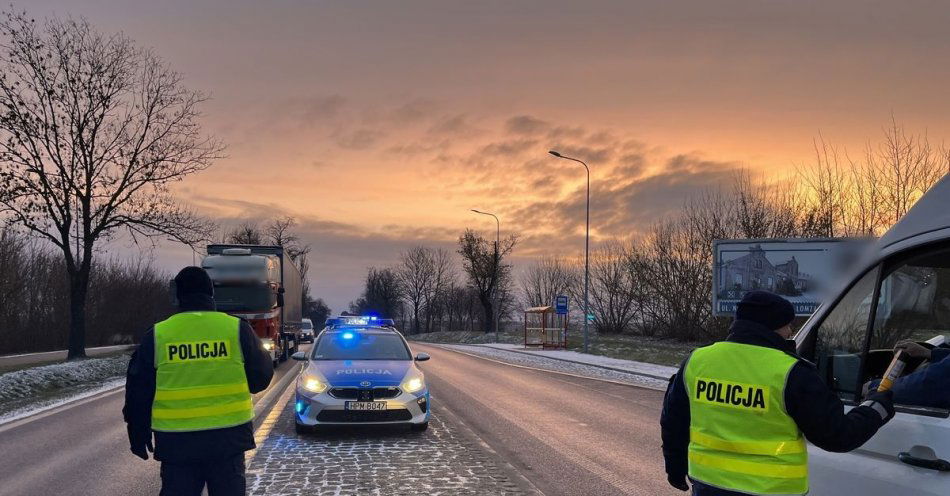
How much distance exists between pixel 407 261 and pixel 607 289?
5387 cm

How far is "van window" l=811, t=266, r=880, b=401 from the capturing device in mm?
3043

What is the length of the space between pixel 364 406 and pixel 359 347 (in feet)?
6.23

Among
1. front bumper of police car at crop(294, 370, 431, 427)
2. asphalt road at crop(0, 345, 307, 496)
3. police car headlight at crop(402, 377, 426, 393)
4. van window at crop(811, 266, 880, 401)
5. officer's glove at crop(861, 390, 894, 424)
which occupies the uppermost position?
van window at crop(811, 266, 880, 401)

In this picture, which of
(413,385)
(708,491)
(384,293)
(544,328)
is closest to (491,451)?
(413,385)

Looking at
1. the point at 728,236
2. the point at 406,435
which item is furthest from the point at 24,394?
the point at 728,236

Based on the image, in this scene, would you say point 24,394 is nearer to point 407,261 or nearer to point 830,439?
point 830,439

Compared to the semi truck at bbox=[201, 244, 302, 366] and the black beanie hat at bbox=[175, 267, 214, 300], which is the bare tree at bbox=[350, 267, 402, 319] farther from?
the black beanie hat at bbox=[175, 267, 214, 300]

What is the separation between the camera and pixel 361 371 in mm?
9812

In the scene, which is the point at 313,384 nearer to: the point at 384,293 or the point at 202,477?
the point at 202,477

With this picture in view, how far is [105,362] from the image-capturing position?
2433cm

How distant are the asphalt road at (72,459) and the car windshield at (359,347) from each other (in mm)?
3080

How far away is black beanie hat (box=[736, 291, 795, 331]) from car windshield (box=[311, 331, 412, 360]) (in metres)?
8.53

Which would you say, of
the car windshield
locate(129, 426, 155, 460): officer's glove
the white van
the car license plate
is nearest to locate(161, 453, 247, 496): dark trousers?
locate(129, 426, 155, 460): officer's glove

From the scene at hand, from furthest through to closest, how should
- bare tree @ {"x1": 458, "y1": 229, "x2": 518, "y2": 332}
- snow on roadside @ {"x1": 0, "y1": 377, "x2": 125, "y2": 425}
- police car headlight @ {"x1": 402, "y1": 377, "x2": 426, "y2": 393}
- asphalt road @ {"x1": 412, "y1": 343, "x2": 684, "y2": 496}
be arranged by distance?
1. bare tree @ {"x1": 458, "y1": 229, "x2": 518, "y2": 332}
2. snow on roadside @ {"x1": 0, "y1": 377, "x2": 125, "y2": 425}
3. police car headlight @ {"x1": 402, "y1": 377, "x2": 426, "y2": 393}
4. asphalt road @ {"x1": 412, "y1": 343, "x2": 684, "y2": 496}
